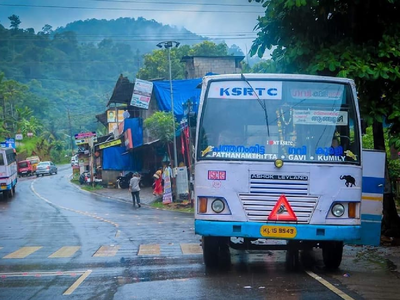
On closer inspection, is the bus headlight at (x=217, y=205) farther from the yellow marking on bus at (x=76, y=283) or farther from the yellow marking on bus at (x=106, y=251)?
the yellow marking on bus at (x=106, y=251)

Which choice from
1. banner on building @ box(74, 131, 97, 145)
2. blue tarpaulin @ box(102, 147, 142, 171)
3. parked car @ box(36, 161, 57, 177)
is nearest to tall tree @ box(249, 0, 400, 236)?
blue tarpaulin @ box(102, 147, 142, 171)

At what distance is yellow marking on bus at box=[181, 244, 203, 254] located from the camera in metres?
12.5

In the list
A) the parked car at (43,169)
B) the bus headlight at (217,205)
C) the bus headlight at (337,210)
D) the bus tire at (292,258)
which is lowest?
the parked car at (43,169)

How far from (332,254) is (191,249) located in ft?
13.9

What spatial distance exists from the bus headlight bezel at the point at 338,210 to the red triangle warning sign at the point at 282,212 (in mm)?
613

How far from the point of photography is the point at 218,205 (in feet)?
28.0

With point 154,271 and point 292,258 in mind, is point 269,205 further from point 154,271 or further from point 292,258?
point 292,258

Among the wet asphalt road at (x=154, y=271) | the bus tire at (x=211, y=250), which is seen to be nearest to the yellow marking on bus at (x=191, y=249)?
the wet asphalt road at (x=154, y=271)

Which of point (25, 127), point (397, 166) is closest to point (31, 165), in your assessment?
point (25, 127)

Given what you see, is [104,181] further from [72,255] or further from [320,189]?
[320,189]

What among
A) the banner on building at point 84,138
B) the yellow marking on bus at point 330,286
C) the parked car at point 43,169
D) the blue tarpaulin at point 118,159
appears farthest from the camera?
the parked car at point 43,169

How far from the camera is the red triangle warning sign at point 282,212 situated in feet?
27.5

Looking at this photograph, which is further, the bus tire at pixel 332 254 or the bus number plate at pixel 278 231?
the bus tire at pixel 332 254

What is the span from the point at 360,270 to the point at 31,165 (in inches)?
2742
